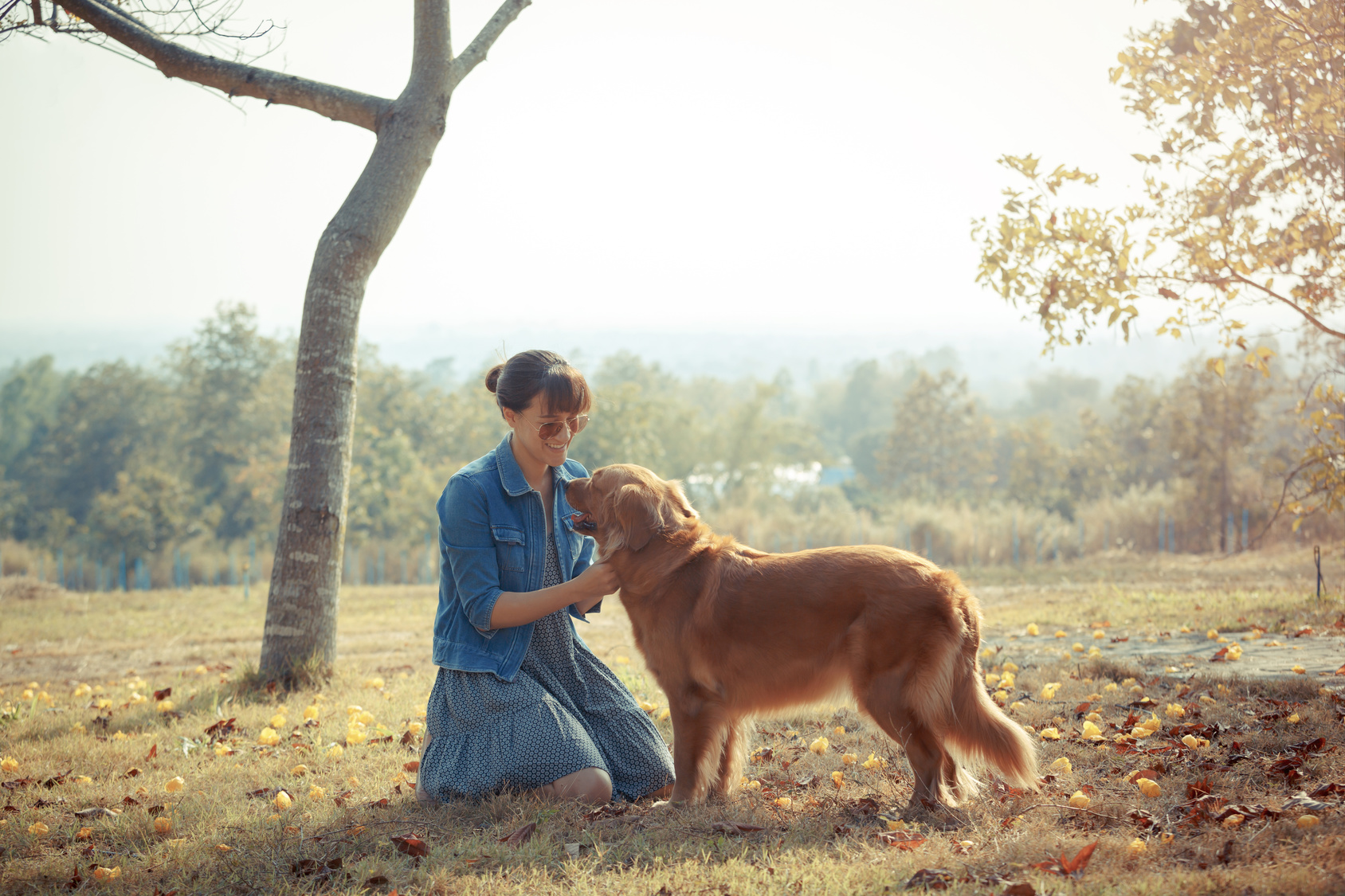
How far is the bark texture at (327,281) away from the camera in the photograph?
20.2ft

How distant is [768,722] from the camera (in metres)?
5.14

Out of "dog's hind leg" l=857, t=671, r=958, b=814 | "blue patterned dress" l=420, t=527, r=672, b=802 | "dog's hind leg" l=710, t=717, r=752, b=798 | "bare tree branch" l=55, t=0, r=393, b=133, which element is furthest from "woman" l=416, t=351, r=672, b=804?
"bare tree branch" l=55, t=0, r=393, b=133

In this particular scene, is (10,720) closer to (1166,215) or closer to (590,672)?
(590,672)

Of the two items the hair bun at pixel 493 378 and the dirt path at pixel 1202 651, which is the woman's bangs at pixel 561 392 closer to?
the hair bun at pixel 493 378

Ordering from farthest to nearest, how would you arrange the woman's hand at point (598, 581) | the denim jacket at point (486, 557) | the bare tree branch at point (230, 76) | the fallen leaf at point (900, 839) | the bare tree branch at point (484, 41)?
the bare tree branch at point (484, 41), the bare tree branch at point (230, 76), the denim jacket at point (486, 557), the woman's hand at point (598, 581), the fallen leaf at point (900, 839)

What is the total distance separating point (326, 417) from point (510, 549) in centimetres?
282

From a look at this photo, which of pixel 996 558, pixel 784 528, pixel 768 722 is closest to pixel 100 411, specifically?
pixel 784 528

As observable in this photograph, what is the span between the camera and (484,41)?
7.14 m

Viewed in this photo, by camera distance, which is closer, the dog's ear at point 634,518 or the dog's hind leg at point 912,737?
the dog's hind leg at point 912,737

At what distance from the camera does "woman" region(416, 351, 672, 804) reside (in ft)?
12.3

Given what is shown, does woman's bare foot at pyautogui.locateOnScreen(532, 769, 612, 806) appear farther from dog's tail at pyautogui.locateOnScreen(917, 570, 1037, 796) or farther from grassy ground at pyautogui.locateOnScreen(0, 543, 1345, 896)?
dog's tail at pyautogui.locateOnScreen(917, 570, 1037, 796)

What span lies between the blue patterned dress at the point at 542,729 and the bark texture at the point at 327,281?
2643 mm

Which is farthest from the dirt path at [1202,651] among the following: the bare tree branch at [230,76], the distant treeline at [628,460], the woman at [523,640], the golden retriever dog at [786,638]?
the distant treeline at [628,460]

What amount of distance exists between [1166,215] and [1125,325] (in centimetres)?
125
